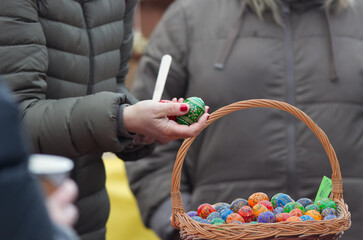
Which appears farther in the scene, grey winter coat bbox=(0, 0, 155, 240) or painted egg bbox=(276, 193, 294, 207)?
painted egg bbox=(276, 193, 294, 207)

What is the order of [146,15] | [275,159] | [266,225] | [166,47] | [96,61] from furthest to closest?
[146,15] < [166,47] < [275,159] < [96,61] < [266,225]

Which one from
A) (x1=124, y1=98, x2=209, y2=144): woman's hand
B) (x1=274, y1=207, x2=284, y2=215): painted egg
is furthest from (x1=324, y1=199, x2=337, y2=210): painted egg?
(x1=124, y1=98, x2=209, y2=144): woman's hand

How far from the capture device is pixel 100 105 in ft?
3.79

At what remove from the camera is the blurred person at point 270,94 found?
2.00m

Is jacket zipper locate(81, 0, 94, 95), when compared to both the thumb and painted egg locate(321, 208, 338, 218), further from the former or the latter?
painted egg locate(321, 208, 338, 218)

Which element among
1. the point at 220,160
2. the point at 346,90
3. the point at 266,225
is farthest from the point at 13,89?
the point at 346,90

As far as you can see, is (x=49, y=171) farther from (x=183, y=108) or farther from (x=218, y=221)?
(x=218, y=221)

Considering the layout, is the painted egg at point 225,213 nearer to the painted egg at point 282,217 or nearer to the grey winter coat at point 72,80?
the painted egg at point 282,217

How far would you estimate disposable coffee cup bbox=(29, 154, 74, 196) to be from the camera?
55 centimetres

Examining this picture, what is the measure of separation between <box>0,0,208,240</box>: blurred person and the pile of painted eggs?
0.68 feet

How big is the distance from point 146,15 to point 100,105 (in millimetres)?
3032

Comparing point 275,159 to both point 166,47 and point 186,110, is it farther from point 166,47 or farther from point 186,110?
point 186,110

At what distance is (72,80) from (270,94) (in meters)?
0.93

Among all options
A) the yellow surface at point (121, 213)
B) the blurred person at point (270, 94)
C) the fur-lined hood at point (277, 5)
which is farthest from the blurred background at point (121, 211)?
the fur-lined hood at point (277, 5)
